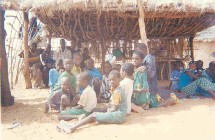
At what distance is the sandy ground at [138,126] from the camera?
165 inches

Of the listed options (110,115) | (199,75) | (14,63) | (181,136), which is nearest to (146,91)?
(110,115)

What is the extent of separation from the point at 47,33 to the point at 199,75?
5377 millimetres

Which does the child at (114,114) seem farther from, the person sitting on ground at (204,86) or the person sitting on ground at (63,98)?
the person sitting on ground at (204,86)

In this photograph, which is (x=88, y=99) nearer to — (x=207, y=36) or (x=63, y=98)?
(x=63, y=98)

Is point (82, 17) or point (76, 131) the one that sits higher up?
point (82, 17)

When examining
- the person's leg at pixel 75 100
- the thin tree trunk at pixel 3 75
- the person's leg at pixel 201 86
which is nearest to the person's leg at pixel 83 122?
the person's leg at pixel 75 100

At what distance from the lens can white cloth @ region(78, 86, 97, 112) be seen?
16.2ft

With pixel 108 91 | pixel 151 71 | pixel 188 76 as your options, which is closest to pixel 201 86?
pixel 188 76

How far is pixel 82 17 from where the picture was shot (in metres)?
7.68

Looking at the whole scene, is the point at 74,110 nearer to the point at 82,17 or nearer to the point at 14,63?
the point at 82,17

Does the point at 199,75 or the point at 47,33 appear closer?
the point at 199,75

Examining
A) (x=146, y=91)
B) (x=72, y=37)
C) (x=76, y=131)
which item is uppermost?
(x=72, y=37)

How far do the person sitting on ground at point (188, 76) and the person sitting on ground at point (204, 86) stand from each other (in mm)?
224

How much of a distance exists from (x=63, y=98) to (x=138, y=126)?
151cm
